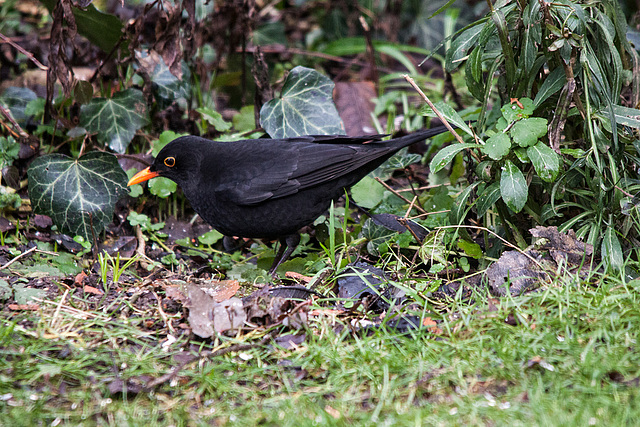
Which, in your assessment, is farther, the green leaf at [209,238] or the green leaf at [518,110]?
the green leaf at [209,238]

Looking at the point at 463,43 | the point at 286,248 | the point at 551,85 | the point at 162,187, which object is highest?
the point at 463,43

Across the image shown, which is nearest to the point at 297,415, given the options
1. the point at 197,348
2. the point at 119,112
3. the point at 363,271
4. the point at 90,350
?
the point at 197,348

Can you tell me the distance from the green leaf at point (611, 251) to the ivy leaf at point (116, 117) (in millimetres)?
3462

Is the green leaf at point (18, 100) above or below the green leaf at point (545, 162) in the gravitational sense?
above

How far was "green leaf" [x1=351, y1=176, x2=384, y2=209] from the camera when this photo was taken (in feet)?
14.8

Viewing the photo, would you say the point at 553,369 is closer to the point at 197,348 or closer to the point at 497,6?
the point at 197,348

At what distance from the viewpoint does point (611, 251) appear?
10.5ft

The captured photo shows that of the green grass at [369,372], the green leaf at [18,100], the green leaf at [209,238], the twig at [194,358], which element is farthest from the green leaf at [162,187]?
the twig at [194,358]

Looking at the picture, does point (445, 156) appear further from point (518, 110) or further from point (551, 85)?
point (551, 85)

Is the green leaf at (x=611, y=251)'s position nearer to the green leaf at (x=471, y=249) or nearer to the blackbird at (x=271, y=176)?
the green leaf at (x=471, y=249)

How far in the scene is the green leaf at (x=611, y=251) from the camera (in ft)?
10.4

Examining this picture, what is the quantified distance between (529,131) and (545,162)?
20 cm

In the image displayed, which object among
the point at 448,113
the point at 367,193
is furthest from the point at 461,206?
the point at 367,193

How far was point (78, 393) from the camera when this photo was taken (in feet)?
7.91
